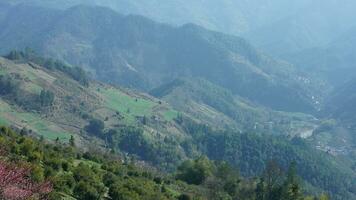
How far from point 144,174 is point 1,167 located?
162 ft

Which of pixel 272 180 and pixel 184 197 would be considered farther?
pixel 272 180

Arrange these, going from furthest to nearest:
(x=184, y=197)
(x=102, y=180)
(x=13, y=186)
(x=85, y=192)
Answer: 1. (x=184, y=197)
2. (x=102, y=180)
3. (x=85, y=192)
4. (x=13, y=186)

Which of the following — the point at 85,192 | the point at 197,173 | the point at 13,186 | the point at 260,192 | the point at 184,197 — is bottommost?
the point at 197,173

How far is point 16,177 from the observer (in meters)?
32.4

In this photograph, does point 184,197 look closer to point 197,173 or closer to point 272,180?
point 272,180

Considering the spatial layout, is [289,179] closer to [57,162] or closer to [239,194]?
[239,194]

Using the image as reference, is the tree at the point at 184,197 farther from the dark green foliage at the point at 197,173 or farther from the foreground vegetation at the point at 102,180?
the dark green foliage at the point at 197,173

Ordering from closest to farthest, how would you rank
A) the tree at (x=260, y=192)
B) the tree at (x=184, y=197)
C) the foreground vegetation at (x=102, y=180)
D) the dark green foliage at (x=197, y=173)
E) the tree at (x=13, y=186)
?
the tree at (x=13, y=186) → the foreground vegetation at (x=102, y=180) → the tree at (x=184, y=197) → the tree at (x=260, y=192) → the dark green foliage at (x=197, y=173)

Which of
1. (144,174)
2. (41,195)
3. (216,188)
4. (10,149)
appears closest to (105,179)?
(10,149)

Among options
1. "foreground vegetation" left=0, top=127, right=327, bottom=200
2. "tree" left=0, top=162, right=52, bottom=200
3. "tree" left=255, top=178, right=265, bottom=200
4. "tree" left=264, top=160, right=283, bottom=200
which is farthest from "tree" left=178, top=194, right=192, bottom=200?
"tree" left=0, top=162, right=52, bottom=200

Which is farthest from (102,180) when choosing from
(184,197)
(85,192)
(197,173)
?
(197,173)

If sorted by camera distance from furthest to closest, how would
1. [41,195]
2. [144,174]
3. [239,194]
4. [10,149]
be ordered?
1. [239,194]
2. [144,174]
3. [10,149]
4. [41,195]

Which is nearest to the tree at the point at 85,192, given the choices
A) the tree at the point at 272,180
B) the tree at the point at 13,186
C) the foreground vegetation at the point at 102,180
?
the foreground vegetation at the point at 102,180

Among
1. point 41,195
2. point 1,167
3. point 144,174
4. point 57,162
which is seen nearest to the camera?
point 1,167
